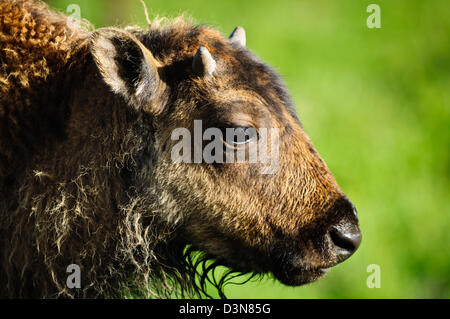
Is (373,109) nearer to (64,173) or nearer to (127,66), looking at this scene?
(127,66)

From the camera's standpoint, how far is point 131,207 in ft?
15.3

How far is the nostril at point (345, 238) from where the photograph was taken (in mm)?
4520

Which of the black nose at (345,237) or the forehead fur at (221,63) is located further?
the forehead fur at (221,63)

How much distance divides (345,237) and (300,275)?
48 centimetres

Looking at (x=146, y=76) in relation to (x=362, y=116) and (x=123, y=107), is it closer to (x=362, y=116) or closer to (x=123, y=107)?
(x=123, y=107)

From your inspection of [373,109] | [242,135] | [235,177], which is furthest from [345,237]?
[373,109]

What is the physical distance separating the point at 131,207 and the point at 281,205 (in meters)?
1.15

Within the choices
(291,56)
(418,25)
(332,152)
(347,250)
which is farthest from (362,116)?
(347,250)

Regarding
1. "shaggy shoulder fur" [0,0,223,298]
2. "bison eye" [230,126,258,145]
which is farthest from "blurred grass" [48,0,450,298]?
"bison eye" [230,126,258,145]

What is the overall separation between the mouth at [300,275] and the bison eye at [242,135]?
3.47 ft

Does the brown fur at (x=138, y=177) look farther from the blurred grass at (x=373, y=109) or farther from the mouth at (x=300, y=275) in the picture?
the blurred grass at (x=373, y=109)

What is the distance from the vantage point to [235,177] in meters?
4.61

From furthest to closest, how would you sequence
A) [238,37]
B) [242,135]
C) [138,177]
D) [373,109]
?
[373,109]
[238,37]
[138,177]
[242,135]

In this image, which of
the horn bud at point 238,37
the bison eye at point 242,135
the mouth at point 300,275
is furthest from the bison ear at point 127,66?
the mouth at point 300,275
